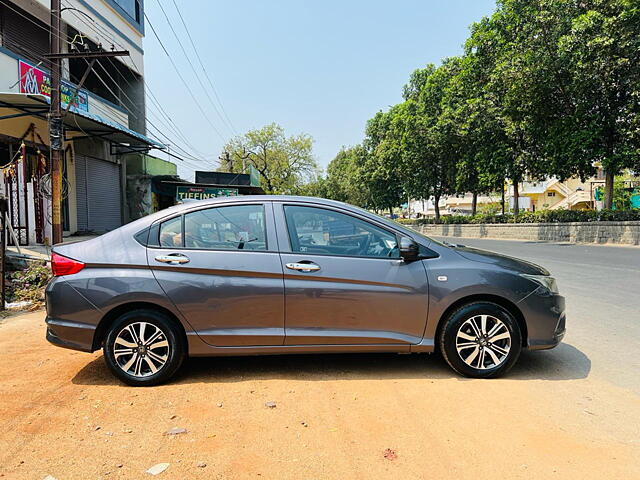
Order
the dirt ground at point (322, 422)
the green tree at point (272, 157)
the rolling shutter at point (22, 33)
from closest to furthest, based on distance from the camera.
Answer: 1. the dirt ground at point (322, 422)
2. the rolling shutter at point (22, 33)
3. the green tree at point (272, 157)

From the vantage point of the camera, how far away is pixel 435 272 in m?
3.78

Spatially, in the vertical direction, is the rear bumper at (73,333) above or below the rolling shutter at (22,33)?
below

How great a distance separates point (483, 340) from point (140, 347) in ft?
9.73

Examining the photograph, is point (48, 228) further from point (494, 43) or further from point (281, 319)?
point (494, 43)

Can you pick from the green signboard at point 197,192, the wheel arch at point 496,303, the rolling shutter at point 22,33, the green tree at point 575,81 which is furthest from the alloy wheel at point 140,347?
the green signboard at point 197,192

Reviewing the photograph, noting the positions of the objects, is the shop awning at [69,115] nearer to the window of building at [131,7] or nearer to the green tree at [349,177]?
the window of building at [131,7]

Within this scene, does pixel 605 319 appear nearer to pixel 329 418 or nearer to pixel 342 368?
pixel 342 368

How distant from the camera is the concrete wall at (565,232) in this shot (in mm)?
18094

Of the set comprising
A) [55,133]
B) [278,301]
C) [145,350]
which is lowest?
[145,350]

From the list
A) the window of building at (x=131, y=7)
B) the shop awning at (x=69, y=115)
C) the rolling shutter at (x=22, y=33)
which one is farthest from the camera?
the window of building at (x=131, y=7)

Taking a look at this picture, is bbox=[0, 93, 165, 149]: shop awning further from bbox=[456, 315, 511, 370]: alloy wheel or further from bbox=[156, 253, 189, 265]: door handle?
bbox=[456, 315, 511, 370]: alloy wheel

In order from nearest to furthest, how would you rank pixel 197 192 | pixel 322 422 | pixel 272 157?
pixel 322 422
pixel 197 192
pixel 272 157

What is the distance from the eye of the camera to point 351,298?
371cm

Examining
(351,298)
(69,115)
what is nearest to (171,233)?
(351,298)
